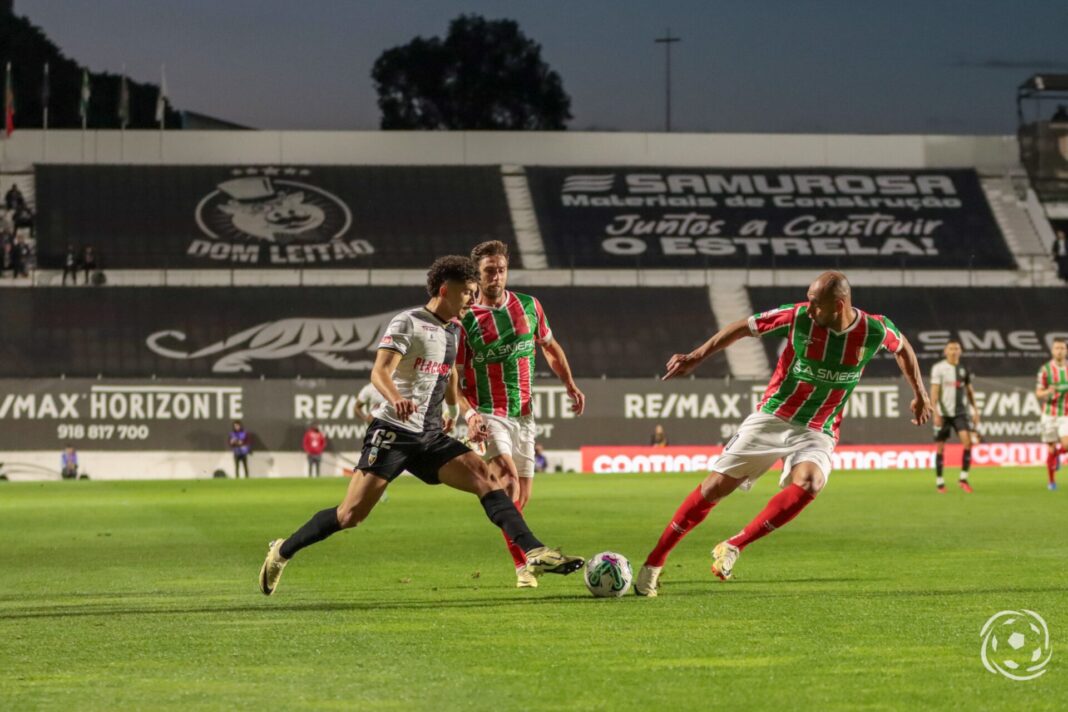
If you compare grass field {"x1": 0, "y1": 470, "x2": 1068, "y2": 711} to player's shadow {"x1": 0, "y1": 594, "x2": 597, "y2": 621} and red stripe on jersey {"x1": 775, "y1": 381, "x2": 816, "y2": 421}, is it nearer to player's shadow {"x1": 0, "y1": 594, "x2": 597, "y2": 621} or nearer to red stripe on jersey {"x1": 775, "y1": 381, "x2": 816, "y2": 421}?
player's shadow {"x1": 0, "y1": 594, "x2": 597, "y2": 621}

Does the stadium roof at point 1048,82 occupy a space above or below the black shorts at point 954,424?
above

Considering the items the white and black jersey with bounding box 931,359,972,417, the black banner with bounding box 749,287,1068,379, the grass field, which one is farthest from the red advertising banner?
the grass field

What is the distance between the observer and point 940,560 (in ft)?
39.5

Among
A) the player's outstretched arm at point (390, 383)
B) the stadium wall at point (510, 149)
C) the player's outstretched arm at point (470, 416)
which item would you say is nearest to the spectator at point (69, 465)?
the stadium wall at point (510, 149)

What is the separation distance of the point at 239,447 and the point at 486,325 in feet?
92.3

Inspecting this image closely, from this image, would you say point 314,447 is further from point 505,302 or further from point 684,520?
point 684,520

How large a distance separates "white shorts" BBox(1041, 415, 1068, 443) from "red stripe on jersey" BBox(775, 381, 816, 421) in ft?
50.2

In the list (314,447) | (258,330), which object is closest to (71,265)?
(258,330)

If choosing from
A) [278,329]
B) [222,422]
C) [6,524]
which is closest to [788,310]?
[6,524]

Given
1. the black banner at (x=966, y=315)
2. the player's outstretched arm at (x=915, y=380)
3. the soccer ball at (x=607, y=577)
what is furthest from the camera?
the black banner at (x=966, y=315)

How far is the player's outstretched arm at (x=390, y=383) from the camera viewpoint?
29.2 feet

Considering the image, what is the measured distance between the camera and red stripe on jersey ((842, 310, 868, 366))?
9961 mm

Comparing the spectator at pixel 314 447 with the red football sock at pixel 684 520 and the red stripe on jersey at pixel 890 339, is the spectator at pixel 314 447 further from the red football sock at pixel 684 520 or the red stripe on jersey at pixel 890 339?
the red stripe on jersey at pixel 890 339

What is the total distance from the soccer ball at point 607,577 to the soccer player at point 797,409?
18.9 inches
